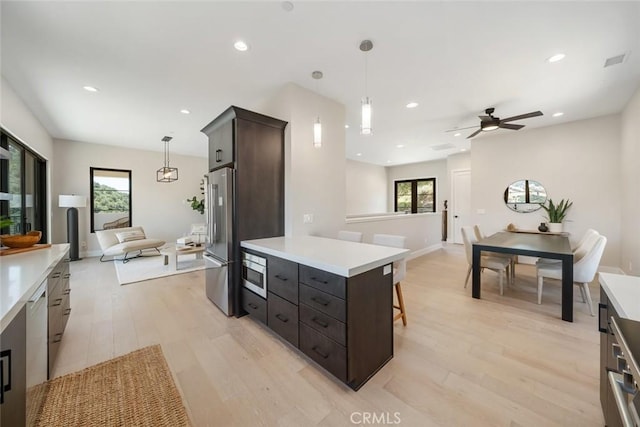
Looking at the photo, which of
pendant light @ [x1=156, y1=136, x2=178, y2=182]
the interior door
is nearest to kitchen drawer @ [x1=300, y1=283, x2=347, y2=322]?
pendant light @ [x1=156, y1=136, x2=178, y2=182]

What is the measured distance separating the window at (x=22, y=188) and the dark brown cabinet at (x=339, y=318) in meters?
3.29

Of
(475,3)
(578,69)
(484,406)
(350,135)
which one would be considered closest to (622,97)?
(578,69)

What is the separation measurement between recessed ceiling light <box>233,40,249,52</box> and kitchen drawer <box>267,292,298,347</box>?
8.00ft

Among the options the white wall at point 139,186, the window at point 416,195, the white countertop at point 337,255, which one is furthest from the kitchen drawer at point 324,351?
the window at point 416,195

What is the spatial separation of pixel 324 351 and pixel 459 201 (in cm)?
754

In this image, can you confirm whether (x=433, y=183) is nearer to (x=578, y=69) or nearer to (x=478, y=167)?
(x=478, y=167)

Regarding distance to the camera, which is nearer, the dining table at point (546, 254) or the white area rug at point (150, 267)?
the dining table at point (546, 254)

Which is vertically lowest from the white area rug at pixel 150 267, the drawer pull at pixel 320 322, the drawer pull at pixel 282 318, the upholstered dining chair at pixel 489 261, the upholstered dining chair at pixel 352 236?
the white area rug at pixel 150 267

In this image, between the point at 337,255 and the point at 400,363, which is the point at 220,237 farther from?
the point at 400,363

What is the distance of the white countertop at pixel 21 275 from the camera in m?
1.08

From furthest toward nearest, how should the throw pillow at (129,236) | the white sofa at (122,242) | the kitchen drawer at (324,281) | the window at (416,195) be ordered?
1. the window at (416,195)
2. the throw pillow at (129,236)
3. the white sofa at (122,242)
4. the kitchen drawer at (324,281)

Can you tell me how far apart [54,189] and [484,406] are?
331 inches

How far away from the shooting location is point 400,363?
1.95 meters

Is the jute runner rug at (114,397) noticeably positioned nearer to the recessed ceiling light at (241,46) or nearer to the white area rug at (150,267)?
the white area rug at (150,267)
